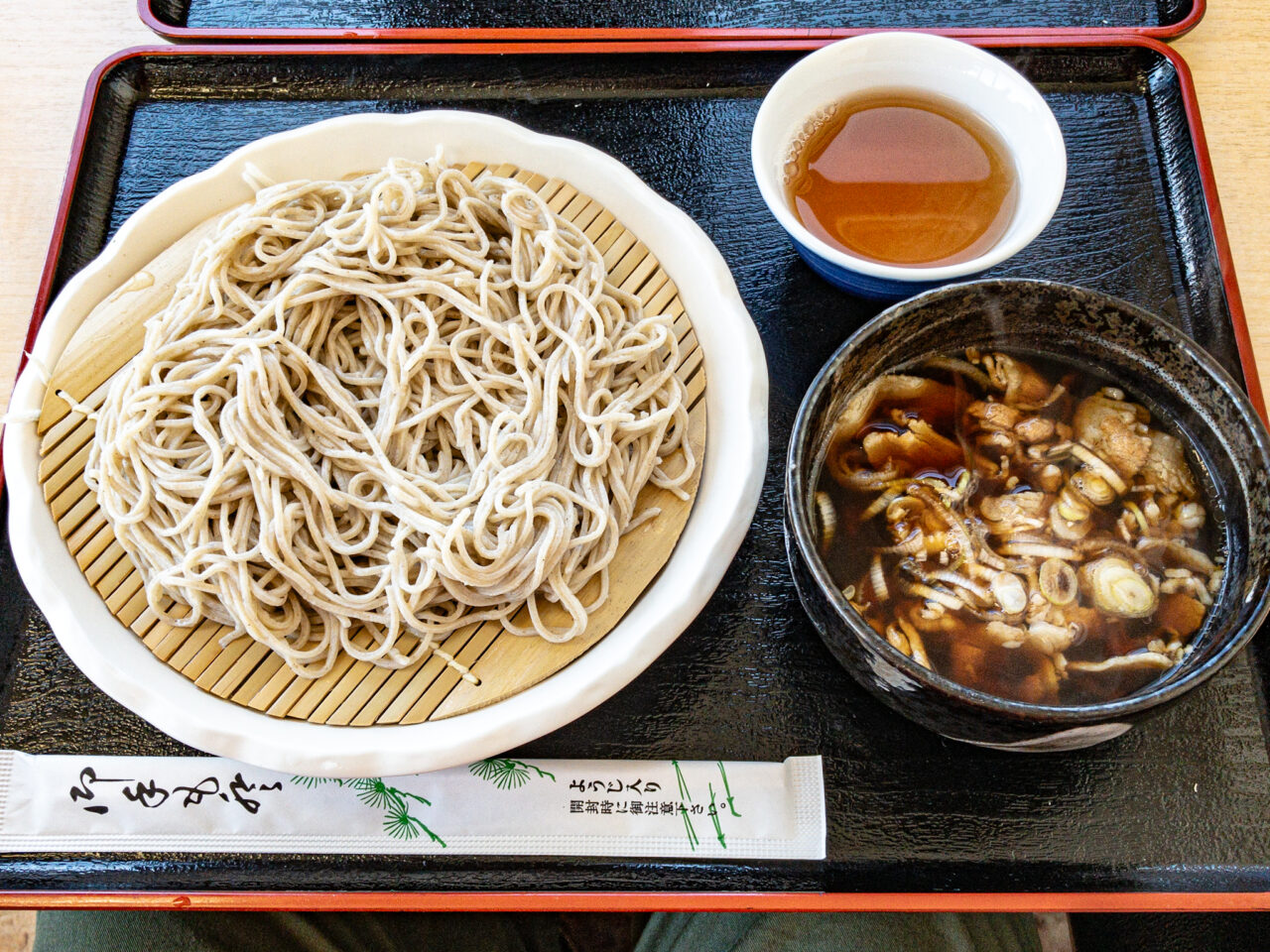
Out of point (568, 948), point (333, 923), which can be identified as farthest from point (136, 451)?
point (568, 948)

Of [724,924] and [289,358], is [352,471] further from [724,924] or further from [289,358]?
[724,924]

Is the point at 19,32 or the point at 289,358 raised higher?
the point at 19,32

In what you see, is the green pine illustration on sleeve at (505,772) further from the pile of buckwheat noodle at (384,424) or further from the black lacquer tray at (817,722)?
the pile of buckwheat noodle at (384,424)

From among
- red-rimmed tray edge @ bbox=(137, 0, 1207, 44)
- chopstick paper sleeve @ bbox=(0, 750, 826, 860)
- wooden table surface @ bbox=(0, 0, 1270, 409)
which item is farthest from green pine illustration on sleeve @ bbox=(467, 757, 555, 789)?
red-rimmed tray edge @ bbox=(137, 0, 1207, 44)

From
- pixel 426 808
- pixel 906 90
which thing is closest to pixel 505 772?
pixel 426 808

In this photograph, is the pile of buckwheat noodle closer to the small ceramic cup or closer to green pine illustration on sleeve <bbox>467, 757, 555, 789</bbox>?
green pine illustration on sleeve <bbox>467, 757, 555, 789</bbox>

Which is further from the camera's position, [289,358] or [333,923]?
[333,923]

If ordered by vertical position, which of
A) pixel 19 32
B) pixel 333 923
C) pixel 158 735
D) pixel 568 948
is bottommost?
pixel 568 948
